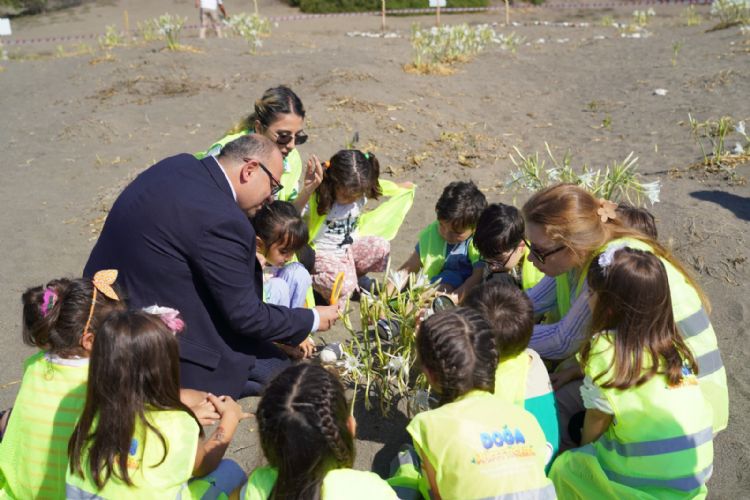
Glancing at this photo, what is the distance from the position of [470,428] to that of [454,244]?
2.18m

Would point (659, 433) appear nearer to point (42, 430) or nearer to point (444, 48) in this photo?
point (42, 430)

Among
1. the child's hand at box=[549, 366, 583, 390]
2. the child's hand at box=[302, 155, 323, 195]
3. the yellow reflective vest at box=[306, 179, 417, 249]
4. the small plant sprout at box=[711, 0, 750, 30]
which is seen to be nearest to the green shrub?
the small plant sprout at box=[711, 0, 750, 30]

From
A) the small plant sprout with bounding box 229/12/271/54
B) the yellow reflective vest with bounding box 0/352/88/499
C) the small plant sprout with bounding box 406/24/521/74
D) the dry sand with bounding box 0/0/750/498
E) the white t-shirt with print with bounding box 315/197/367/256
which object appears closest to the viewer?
the yellow reflective vest with bounding box 0/352/88/499

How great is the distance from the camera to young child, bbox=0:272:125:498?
2.44 meters

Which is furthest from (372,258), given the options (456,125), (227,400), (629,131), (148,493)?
(629,131)

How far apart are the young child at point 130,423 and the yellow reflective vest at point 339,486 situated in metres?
0.33

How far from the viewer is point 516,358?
106 inches

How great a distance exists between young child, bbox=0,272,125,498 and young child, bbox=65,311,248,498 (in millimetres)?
294

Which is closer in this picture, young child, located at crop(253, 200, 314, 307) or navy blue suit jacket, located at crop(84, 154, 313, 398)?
navy blue suit jacket, located at crop(84, 154, 313, 398)

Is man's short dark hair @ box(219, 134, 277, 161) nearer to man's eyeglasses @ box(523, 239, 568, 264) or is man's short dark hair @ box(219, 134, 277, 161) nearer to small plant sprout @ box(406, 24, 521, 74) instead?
man's eyeglasses @ box(523, 239, 568, 264)

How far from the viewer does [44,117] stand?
8.98m

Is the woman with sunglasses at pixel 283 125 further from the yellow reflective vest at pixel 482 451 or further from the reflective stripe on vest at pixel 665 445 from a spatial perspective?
the reflective stripe on vest at pixel 665 445

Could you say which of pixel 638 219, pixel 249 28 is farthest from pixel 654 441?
pixel 249 28

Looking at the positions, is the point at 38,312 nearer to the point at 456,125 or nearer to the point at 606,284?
the point at 606,284
